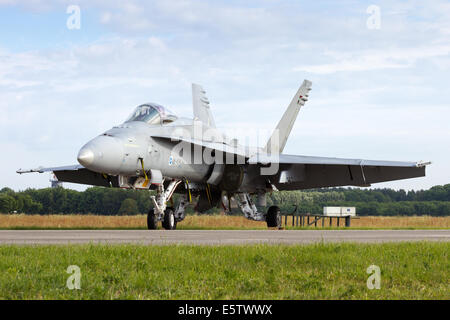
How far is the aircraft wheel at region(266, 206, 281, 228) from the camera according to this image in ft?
84.9

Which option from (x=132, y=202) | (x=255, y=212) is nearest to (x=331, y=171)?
(x=255, y=212)

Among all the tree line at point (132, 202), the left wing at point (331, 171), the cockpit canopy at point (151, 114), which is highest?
the cockpit canopy at point (151, 114)

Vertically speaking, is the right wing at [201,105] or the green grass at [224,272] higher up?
the right wing at [201,105]

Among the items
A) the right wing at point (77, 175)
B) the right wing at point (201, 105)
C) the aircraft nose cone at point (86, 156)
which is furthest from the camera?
the right wing at point (201, 105)

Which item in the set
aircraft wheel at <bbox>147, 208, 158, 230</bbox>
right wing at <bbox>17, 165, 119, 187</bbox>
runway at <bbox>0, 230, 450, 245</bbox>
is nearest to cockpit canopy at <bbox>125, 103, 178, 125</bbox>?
aircraft wheel at <bbox>147, 208, 158, 230</bbox>

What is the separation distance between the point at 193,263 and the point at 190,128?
14.1m

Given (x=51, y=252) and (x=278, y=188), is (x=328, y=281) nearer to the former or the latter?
(x=51, y=252)

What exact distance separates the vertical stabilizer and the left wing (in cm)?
235

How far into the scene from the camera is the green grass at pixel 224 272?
6.42 meters

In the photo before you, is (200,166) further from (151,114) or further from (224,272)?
(224,272)

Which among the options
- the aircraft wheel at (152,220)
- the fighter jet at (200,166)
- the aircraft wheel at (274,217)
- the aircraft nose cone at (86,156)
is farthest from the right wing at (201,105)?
the aircraft nose cone at (86,156)

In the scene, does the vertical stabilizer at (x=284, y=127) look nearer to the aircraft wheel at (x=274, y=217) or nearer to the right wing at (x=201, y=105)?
the right wing at (x=201, y=105)
